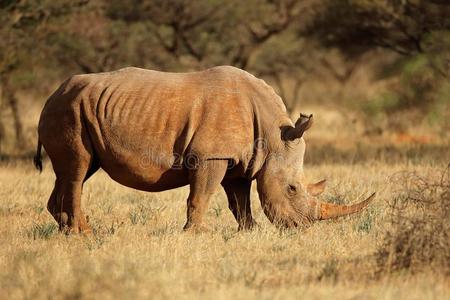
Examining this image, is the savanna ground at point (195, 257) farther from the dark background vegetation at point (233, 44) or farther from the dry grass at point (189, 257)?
the dark background vegetation at point (233, 44)

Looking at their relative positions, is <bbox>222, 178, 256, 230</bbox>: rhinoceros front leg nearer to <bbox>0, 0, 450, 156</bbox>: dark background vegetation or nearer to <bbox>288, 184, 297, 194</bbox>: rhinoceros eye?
<bbox>288, 184, 297, 194</bbox>: rhinoceros eye

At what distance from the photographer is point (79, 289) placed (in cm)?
655

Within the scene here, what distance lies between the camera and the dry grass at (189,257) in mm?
6684

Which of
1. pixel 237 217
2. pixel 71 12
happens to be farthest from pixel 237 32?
pixel 237 217

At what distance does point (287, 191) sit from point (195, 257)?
180 centimetres

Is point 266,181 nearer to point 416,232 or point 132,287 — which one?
point 416,232

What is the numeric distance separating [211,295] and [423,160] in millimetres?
Result: 9058

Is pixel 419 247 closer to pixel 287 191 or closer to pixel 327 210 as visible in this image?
pixel 327 210

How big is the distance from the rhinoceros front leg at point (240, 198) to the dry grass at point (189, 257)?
205 millimetres

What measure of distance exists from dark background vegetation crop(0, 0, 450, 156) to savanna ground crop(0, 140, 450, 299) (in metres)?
6.77

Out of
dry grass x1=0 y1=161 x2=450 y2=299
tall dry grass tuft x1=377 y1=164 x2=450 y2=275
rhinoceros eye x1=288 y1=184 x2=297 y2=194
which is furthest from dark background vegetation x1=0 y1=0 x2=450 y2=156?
tall dry grass tuft x1=377 y1=164 x2=450 y2=275

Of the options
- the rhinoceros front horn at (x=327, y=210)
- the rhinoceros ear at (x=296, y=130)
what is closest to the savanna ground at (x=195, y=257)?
the rhinoceros front horn at (x=327, y=210)

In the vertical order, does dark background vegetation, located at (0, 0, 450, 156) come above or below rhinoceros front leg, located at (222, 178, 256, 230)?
below

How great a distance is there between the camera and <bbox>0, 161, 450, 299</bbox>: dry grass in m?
6.68
